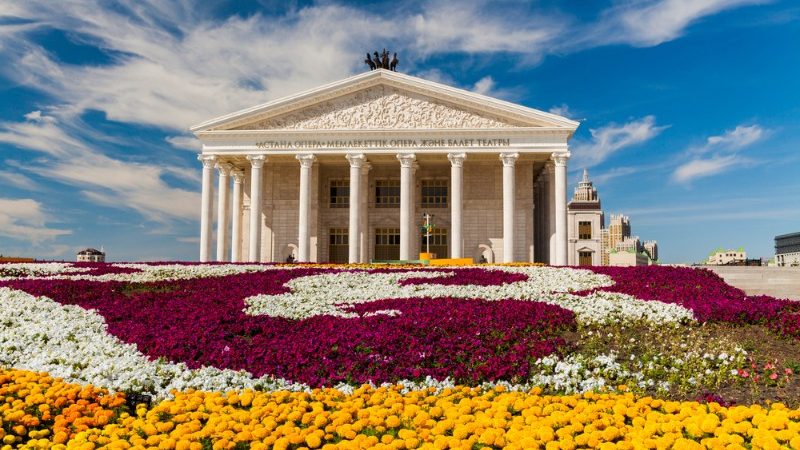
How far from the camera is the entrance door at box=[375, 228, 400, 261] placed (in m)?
43.2

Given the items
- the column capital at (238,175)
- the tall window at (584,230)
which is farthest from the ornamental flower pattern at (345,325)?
the tall window at (584,230)

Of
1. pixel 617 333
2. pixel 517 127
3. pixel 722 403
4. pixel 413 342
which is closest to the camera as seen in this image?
pixel 722 403

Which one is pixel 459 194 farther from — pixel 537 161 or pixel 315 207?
pixel 315 207

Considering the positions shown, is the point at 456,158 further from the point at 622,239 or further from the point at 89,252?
the point at 622,239

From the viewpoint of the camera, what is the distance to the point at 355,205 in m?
38.1

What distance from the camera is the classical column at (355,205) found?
125 ft

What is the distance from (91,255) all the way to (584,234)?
4443 centimetres

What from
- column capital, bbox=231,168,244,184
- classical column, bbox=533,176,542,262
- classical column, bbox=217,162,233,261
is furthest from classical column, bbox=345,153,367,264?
classical column, bbox=533,176,542,262

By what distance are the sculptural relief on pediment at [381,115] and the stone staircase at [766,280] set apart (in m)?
18.8

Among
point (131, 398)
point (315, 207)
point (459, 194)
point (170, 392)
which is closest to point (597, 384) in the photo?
point (170, 392)

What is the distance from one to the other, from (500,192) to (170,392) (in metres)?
35.5

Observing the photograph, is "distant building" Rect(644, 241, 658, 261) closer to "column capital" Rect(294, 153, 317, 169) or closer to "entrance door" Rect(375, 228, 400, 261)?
"entrance door" Rect(375, 228, 400, 261)

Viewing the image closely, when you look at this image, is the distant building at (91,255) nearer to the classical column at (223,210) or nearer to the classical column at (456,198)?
the classical column at (223,210)

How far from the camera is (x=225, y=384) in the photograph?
8109 mm
